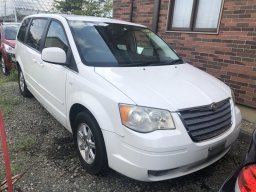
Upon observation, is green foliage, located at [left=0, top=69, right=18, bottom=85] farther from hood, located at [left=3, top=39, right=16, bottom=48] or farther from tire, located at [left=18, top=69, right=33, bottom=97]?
tire, located at [left=18, top=69, right=33, bottom=97]

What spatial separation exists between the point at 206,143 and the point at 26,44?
3.80 meters

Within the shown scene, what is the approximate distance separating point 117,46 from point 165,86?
1.03 m

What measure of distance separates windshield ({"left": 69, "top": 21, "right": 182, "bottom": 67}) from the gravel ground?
1255 mm

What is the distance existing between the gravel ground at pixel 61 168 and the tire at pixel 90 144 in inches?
6.2

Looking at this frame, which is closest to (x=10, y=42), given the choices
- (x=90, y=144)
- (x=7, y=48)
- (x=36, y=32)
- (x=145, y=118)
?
(x=7, y=48)

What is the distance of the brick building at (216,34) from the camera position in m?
4.85

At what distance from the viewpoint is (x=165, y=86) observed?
2.90 m

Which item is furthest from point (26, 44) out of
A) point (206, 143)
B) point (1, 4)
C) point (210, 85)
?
point (1, 4)

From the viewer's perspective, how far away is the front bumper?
2451 millimetres

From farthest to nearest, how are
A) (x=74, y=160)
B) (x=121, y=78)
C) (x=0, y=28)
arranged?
(x=0, y=28) → (x=74, y=160) → (x=121, y=78)

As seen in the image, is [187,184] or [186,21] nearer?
[187,184]

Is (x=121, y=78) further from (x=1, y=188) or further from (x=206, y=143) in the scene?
(x=1, y=188)

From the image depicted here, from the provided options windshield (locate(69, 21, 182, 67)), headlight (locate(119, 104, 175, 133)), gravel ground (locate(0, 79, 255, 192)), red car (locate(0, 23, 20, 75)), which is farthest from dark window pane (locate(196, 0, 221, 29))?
red car (locate(0, 23, 20, 75))

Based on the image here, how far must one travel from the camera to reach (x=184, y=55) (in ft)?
19.9
